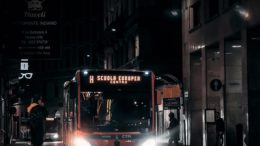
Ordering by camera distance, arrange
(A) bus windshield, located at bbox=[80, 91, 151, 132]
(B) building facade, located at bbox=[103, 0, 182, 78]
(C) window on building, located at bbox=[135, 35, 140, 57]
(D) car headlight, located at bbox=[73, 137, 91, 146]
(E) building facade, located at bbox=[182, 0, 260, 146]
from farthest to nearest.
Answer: (C) window on building, located at bbox=[135, 35, 140, 57], (B) building facade, located at bbox=[103, 0, 182, 78], (E) building facade, located at bbox=[182, 0, 260, 146], (D) car headlight, located at bbox=[73, 137, 91, 146], (A) bus windshield, located at bbox=[80, 91, 151, 132]

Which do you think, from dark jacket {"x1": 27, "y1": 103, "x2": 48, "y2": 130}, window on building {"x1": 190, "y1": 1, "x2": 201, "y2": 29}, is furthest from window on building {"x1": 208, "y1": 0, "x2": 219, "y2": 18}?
dark jacket {"x1": 27, "y1": 103, "x2": 48, "y2": 130}

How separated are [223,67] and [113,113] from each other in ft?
36.8

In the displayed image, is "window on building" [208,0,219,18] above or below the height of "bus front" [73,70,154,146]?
above

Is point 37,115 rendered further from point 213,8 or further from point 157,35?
point 157,35

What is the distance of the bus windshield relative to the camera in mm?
18406

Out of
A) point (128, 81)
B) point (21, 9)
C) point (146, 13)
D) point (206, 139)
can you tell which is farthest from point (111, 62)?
point (128, 81)

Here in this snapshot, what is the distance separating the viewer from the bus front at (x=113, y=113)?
18453 mm

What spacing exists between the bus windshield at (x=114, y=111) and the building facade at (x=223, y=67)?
6512 mm

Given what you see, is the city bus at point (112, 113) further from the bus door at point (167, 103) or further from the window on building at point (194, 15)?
the bus door at point (167, 103)

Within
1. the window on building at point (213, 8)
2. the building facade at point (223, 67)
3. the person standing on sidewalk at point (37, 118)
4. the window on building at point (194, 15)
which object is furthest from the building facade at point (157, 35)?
the person standing on sidewalk at point (37, 118)

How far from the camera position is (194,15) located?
34656 millimetres

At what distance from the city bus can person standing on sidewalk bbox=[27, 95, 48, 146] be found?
3.20m

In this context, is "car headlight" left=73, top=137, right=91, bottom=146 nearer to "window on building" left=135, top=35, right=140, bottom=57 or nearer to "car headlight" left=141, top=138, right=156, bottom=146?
"car headlight" left=141, top=138, right=156, bottom=146

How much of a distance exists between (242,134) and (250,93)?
1735 millimetres
